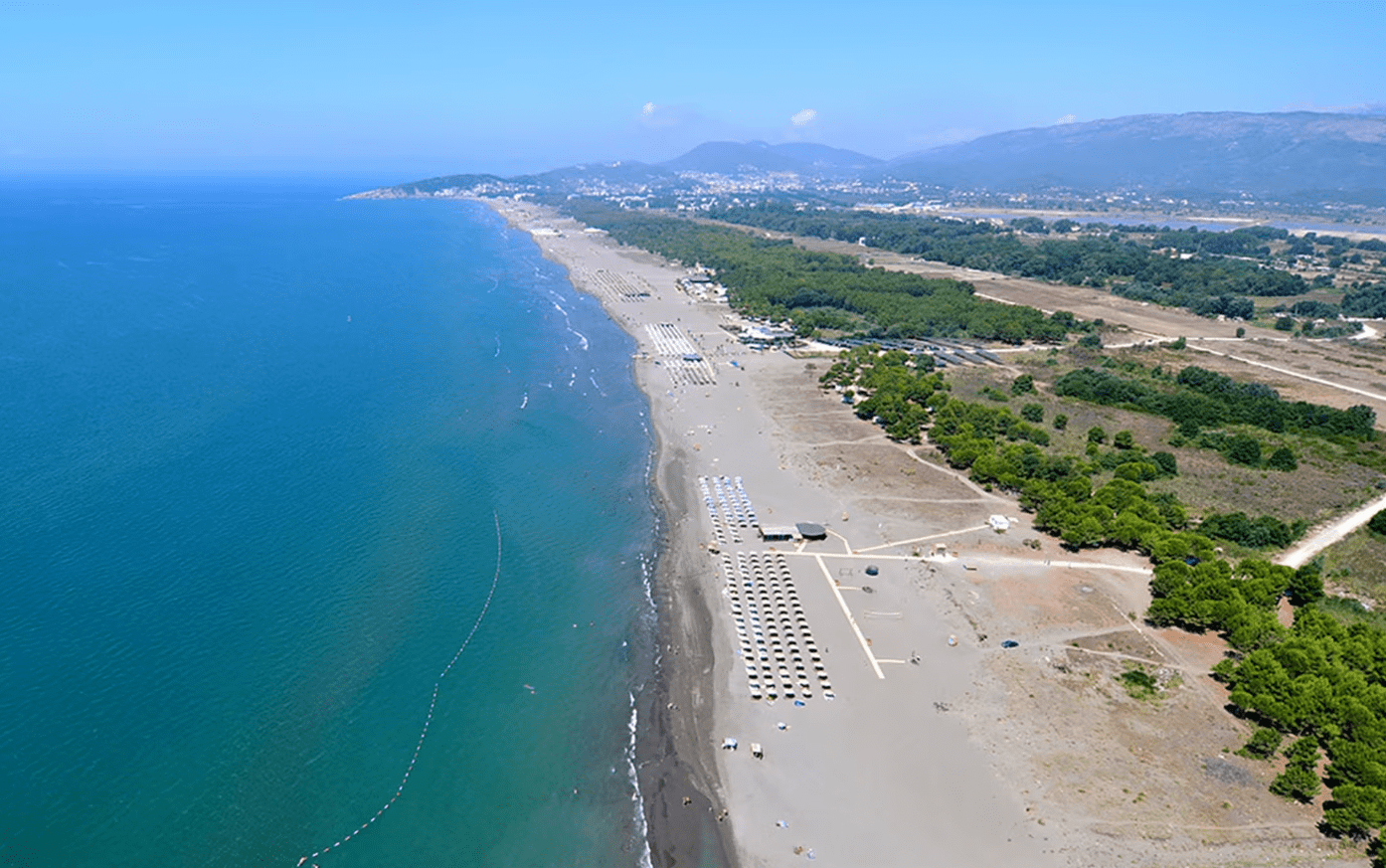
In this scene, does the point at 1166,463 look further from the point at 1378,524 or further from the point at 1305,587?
the point at 1305,587

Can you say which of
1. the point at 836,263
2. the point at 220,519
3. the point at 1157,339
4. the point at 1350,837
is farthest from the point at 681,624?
the point at 836,263

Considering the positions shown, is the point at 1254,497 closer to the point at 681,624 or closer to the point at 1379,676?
the point at 1379,676

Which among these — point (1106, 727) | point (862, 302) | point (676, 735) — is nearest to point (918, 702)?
point (1106, 727)

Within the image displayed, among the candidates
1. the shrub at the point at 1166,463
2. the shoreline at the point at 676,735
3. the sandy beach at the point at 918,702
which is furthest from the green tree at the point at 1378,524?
the shoreline at the point at 676,735

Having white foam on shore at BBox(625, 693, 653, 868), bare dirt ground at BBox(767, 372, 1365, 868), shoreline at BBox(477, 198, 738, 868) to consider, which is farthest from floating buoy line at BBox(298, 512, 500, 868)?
bare dirt ground at BBox(767, 372, 1365, 868)

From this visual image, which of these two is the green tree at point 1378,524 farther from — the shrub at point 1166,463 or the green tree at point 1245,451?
the shrub at point 1166,463
